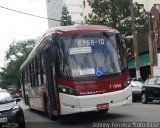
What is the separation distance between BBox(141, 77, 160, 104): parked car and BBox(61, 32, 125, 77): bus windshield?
30.3 feet

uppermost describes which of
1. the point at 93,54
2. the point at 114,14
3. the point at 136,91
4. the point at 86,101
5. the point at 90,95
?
the point at 114,14

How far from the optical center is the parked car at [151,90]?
24.3 meters

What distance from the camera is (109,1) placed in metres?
50.3

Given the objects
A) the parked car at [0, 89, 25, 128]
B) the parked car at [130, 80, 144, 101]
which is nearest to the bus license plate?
the parked car at [0, 89, 25, 128]

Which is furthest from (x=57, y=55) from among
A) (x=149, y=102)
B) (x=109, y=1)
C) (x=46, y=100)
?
(x=109, y=1)

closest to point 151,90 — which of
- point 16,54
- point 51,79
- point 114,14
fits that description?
point 51,79

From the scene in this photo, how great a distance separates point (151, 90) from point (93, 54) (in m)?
10.4

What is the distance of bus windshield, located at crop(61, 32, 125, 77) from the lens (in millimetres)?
14906

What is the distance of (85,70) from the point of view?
14867 mm

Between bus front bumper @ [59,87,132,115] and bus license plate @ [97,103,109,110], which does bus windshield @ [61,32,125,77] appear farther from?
bus license plate @ [97,103,109,110]

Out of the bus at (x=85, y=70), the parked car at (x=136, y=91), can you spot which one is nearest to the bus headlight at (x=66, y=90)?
the bus at (x=85, y=70)

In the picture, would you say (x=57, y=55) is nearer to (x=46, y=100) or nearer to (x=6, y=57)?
(x=46, y=100)

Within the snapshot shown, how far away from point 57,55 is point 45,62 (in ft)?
4.91

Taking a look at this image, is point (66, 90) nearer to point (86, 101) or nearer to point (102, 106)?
point (86, 101)
